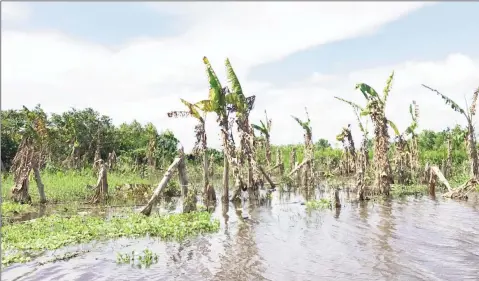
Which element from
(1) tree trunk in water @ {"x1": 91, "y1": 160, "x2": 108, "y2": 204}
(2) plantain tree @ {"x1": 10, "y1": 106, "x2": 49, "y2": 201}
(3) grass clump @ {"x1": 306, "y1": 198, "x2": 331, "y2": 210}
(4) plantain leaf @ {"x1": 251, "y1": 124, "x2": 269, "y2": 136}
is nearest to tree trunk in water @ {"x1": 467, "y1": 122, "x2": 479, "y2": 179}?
(3) grass clump @ {"x1": 306, "y1": 198, "x2": 331, "y2": 210}

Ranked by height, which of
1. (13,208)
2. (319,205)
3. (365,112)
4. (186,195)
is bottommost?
(319,205)

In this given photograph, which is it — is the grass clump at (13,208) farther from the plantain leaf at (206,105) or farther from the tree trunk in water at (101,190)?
the plantain leaf at (206,105)

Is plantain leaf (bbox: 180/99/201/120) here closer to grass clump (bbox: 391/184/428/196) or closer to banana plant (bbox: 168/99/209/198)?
banana plant (bbox: 168/99/209/198)

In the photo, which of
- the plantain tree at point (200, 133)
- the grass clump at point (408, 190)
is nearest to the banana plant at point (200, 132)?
the plantain tree at point (200, 133)

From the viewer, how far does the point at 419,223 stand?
15.1 m

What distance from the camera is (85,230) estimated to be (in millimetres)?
13234

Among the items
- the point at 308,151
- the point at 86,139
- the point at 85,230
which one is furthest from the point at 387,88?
the point at 86,139

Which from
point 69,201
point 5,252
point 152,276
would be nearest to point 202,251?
point 152,276

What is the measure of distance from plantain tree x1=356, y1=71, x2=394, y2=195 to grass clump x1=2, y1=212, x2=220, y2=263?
30.1 feet

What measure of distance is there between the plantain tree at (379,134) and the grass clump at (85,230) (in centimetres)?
917

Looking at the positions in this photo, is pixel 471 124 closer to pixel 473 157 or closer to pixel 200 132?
pixel 473 157

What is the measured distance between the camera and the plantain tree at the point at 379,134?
20.9m

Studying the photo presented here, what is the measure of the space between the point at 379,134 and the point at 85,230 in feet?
44.3

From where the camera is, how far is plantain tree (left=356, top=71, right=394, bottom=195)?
2089 centimetres
